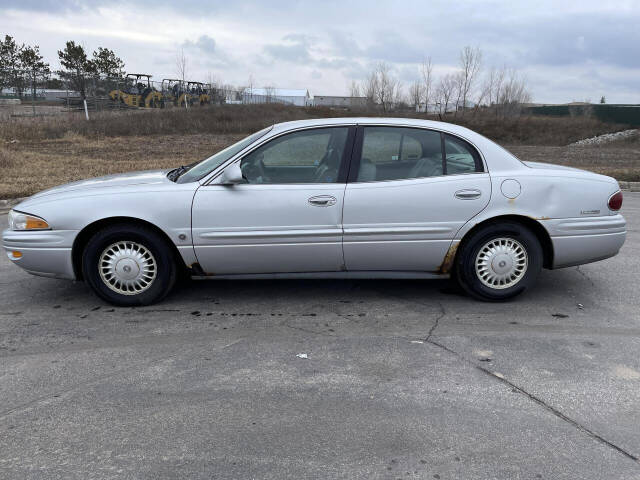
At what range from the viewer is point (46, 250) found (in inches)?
172

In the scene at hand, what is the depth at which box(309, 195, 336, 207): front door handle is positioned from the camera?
4.33 m

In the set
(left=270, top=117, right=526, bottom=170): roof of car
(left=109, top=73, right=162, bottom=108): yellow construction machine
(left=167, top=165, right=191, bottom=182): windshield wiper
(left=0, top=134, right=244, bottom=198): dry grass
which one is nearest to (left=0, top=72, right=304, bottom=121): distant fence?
(left=109, top=73, right=162, bottom=108): yellow construction machine

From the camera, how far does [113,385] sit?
3.20m

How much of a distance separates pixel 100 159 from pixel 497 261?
1589 cm

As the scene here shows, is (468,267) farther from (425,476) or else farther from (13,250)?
(13,250)

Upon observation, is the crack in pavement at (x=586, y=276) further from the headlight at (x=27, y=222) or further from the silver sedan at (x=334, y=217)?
the headlight at (x=27, y=222)

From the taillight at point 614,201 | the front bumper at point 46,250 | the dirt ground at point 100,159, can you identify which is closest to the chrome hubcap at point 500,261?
the taillight at point 614,201

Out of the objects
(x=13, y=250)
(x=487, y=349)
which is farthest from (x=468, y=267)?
(x=13, y=250)

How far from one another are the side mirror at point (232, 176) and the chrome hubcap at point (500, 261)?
209 centimetres

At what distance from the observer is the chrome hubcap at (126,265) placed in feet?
14.5

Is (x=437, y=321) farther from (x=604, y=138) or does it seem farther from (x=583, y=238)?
(x=604, y=138)

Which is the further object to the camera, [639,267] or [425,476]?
[639,267]

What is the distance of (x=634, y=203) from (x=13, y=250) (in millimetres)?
10771

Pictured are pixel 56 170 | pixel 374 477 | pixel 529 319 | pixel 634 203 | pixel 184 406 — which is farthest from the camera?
pixel 56 170
